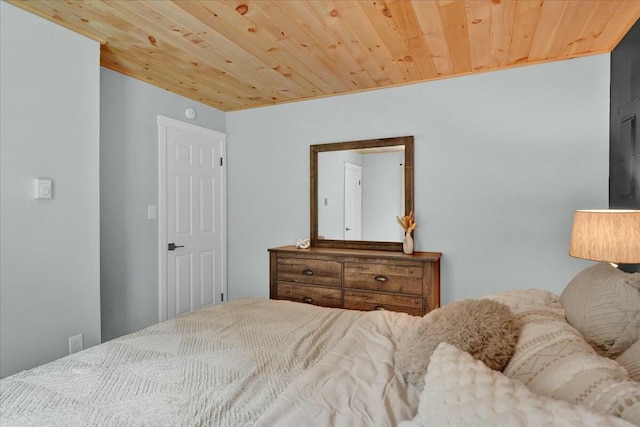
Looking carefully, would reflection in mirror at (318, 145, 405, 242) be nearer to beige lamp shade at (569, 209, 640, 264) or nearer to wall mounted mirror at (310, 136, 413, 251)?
wall mounted mirror at (310, 136, 413, 251)

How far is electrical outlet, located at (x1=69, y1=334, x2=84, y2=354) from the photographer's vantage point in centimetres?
219

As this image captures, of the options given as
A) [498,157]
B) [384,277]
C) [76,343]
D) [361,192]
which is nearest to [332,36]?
[361,192]

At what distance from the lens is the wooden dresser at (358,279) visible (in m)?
2.70

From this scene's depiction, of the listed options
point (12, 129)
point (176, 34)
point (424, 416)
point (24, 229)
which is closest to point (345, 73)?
point (176, 34)

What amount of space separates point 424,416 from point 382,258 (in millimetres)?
2061

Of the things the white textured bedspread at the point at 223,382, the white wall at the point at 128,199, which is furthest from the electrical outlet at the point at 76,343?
the white textured bedspread at the point at 223,382

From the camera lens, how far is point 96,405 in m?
1.03

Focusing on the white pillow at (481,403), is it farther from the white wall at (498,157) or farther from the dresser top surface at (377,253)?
the white wall at (498,157)

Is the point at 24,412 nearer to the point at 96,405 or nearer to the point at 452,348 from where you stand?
the point at 96,405

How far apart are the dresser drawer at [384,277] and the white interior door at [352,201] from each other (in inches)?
18.0

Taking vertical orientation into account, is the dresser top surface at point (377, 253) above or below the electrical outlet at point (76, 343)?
above

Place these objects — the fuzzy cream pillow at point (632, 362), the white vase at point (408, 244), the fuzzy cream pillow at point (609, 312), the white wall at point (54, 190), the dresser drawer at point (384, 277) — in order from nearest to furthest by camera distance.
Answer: the fuzzy cream pillow at point (632, 362) < the fuzzy cream pillow at point (609, 312) < the white wall at point (54, 190) < the dresser drawer at point (384, 277) < the white vase at point (408, 244)

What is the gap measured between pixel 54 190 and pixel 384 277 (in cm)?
236

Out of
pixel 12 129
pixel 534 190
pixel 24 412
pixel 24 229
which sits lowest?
pixel 24 412
